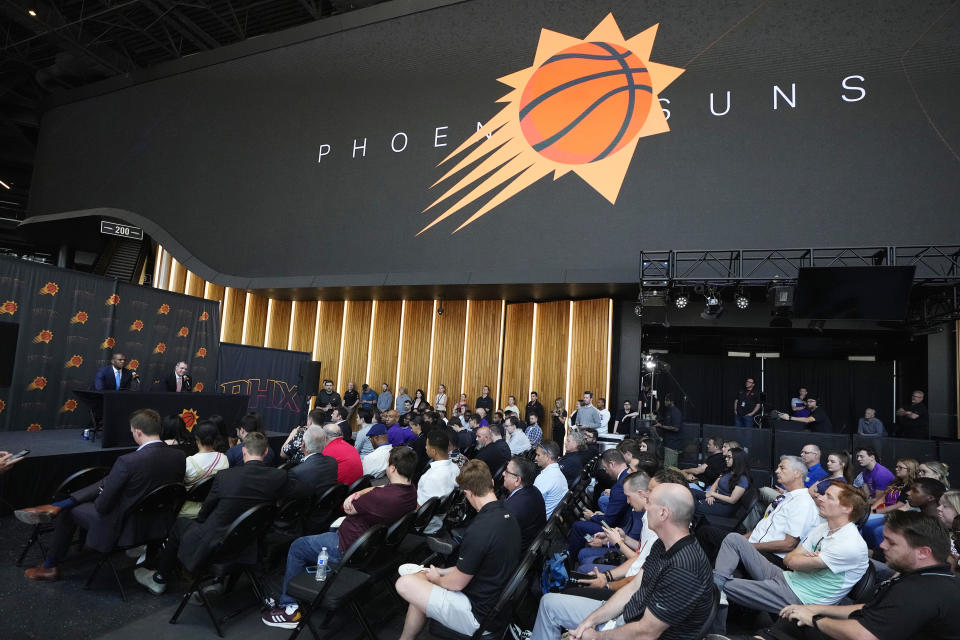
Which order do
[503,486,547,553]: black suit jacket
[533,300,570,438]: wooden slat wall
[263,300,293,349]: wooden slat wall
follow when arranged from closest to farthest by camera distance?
1. [503,486,547,553]: black suit jacket
2. [533,300,570,438]: wooden slat wall
3. [263,300,293,349]: wooden slat wall

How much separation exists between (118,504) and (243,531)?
103 centimetres

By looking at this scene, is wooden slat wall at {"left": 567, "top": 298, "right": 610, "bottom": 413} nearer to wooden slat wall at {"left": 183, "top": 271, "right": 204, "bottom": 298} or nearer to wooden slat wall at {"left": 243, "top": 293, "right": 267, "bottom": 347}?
wooden slat wall at {"left": 243, "top": 293, "right": 267, "bottom": 347}

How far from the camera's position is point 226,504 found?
3.42 m

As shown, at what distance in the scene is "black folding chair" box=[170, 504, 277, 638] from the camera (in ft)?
10.5

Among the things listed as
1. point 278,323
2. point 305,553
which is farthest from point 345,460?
point 278,323

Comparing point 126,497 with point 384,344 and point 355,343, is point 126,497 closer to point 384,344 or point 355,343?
point 384,344

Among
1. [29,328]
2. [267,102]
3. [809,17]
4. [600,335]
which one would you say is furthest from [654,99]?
[29,328]

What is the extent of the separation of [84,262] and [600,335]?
735 inches

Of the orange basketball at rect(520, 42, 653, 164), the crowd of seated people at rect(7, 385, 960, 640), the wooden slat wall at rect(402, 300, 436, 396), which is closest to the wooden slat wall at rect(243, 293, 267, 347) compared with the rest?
the wooden slat wall at rect(402, 300, 436, 396)

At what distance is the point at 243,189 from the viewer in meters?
14.4

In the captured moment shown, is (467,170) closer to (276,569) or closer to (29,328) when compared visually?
(29,328)

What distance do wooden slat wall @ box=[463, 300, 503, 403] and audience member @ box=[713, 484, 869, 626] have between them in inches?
379

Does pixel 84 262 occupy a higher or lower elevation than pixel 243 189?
lower

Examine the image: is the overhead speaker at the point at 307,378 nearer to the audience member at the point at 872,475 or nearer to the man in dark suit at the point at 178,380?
the man in dark suit at the point at 178,380
